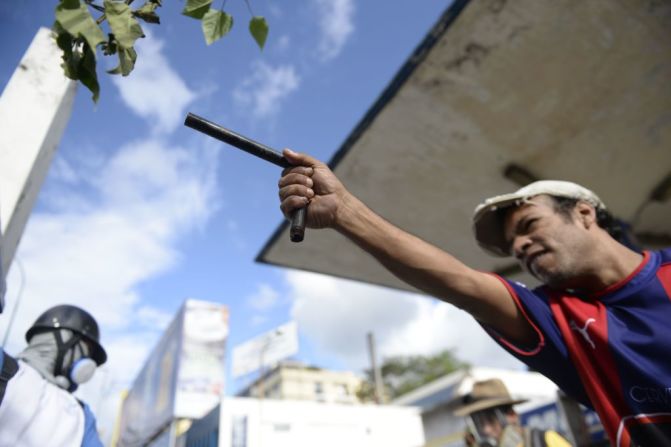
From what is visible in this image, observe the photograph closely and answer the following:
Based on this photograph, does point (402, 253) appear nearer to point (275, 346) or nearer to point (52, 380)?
point (52, 380)

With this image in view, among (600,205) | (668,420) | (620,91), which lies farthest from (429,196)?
(668,420)

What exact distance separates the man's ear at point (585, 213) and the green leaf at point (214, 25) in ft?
5.48

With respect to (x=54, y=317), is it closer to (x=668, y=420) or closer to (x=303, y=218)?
(x=303, y=218)

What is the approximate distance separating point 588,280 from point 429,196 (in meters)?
2.73

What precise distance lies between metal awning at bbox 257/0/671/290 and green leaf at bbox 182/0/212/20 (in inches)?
89.2

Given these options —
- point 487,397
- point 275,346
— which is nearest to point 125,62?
point 487,397

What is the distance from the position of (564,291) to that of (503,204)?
47 centimetres

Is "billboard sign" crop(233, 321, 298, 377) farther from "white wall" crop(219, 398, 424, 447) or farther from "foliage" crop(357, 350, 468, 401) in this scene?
"foliage" crop(357, 350, 468, 401)

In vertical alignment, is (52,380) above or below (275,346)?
below

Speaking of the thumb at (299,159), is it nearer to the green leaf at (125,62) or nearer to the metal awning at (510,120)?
the green leaf at (125,62)

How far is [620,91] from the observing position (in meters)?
3.55

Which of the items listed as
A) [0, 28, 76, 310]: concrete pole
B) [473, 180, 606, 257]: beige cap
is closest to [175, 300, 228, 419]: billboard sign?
[0, 28, 76, 310]: concrete pole

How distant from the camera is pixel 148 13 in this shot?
1156 mm

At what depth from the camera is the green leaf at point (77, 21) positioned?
0.95 m
